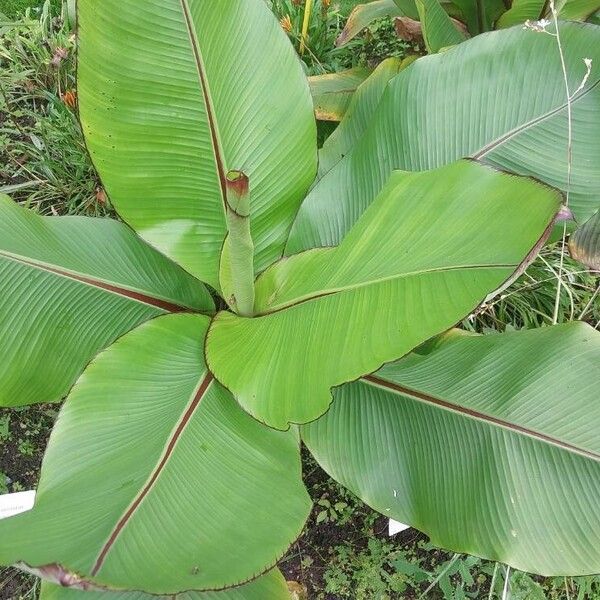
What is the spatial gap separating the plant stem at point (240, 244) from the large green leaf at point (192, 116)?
0.28 feet

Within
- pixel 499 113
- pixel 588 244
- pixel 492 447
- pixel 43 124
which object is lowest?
pixel 492 447

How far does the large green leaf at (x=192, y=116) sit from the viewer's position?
29.8 inches

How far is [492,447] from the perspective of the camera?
2.60 feet

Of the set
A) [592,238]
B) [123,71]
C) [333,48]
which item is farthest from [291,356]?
[333,48]

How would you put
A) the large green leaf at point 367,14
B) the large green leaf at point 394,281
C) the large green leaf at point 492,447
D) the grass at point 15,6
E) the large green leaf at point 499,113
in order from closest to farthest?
the large green leaf at point 394,281 < the large green leaf at point 492,447 < the large green leaf at point 499,113 < the large green leaf at point 367,14 < the grass at point 15,6

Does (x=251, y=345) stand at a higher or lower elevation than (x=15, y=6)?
lower

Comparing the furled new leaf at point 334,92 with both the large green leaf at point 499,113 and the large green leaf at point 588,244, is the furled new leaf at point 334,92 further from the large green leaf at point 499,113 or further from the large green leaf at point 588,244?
the large green leaf at point 588,244

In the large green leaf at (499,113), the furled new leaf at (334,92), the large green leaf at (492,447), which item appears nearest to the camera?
the large green leaf at (492,447)

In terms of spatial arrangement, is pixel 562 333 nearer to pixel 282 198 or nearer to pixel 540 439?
pixel 540 439

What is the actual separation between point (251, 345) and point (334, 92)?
2.53 ft

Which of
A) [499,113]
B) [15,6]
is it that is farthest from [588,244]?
[15,6]

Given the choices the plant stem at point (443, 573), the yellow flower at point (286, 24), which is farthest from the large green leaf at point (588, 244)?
the yellow flower at point (286, 24)

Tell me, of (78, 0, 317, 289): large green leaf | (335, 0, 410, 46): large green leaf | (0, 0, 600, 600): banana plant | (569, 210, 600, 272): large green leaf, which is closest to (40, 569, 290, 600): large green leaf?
(0, 0, 600, 600): banana plant

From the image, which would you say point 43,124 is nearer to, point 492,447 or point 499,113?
point 499,113
